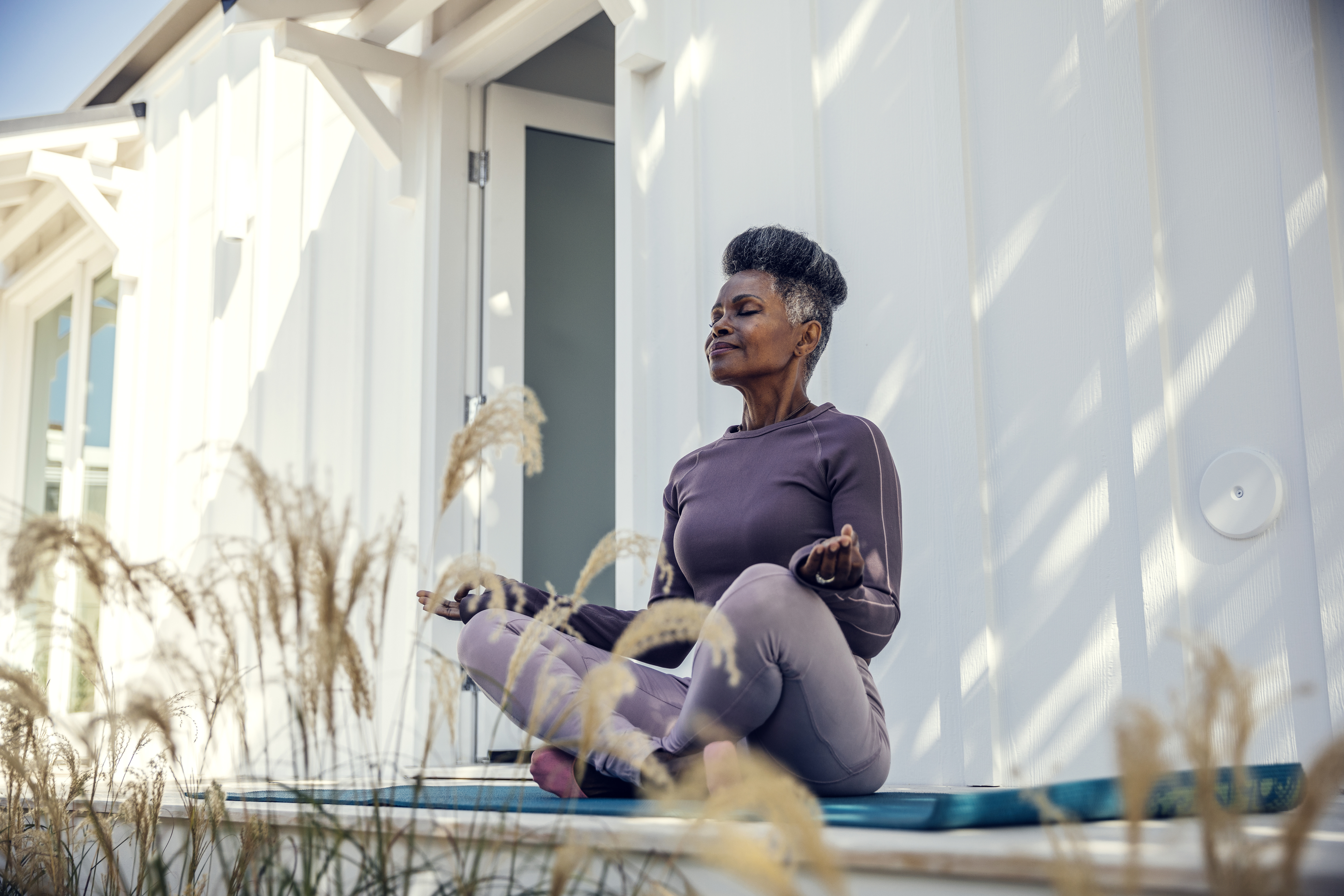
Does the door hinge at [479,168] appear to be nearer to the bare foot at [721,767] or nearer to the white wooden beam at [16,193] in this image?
the bare foot at [721,767]

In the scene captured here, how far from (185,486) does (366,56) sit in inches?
101

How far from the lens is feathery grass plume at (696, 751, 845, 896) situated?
742mm

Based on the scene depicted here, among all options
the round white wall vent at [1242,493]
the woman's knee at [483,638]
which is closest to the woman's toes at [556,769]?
the woman's knee at [483,638]

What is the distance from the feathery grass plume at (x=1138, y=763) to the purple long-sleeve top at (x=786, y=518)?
948mm

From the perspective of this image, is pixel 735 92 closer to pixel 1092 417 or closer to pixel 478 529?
pixel 1092 417

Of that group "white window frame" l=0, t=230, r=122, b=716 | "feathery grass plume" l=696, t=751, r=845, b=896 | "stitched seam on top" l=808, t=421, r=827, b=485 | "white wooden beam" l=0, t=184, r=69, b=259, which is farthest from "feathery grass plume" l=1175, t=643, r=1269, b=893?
"white wooden beam" l=0, t=184, r=69, b=259

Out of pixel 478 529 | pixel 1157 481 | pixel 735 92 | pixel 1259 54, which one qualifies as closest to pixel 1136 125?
pixel 1259 54

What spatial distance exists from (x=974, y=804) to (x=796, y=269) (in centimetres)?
124

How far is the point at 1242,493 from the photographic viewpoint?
2035 millimetres

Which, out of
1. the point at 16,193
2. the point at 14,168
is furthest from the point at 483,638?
the point at 16,193

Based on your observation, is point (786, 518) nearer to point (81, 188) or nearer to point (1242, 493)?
point (1242, 493)

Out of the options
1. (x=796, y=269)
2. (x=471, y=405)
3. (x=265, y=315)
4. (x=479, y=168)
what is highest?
(x=479, y=168)

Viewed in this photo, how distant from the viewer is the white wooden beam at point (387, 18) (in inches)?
166

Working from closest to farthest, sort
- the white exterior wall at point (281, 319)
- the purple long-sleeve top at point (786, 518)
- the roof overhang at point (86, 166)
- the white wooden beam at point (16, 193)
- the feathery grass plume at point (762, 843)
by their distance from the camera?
the feathery grass plume at point (762, 843) → the purple long-sleeve top at point (786, 518) → the white exterior wall at point (281, 319) → the roof overhang at point (86, 166) → the white wooden beam at point (16, 193)
